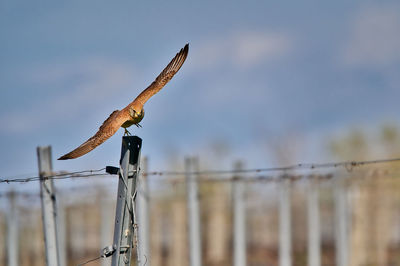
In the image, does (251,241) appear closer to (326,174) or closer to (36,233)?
(36,233)

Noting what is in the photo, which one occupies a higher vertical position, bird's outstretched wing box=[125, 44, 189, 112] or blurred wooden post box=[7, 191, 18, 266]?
bird's outstretched wing box=[125, 44, 189, 112]

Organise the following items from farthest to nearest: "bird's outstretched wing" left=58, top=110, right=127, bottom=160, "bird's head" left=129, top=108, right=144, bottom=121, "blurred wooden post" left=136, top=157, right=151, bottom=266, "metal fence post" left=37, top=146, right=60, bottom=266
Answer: "blurred wooden post" left=136, top=157, right=151, bottom=266 → "metal fence post" left=37, top=146, right=60, bottom=266 → "bird's head" left=129, top=108, right=144, bottom=121 → "bird's outstretched wing" left=58, top=110, right=127, bottom=160

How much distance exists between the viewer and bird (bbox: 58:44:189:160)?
18.2 ft

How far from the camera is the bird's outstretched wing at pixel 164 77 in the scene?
600 centimetres

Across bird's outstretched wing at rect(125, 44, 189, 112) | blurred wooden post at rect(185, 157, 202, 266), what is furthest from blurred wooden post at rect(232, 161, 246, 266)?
bird's outstretched wing at rect(125, 44, 189, 112)

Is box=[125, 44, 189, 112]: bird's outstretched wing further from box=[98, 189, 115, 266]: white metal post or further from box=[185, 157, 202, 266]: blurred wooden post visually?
box=[98, 189, 115, 266]: white metal post

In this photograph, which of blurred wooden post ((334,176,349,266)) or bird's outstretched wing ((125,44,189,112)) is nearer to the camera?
bird's outstretched wing ((125,44,189,112))

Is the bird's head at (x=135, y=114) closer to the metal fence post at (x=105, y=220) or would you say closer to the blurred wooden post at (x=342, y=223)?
the metal fence post at (x=105, y=220)

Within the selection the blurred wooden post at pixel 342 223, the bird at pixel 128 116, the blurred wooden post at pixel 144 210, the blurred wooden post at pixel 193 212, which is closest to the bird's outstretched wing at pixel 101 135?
the bird at pixel 128 116

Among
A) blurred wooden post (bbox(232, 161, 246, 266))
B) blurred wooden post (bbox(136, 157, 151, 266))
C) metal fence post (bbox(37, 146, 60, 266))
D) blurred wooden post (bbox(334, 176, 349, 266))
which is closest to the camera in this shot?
metal fence post (bbox(37, 146, 60, 266))

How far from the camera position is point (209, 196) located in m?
32.0

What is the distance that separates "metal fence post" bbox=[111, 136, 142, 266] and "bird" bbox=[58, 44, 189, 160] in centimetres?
16

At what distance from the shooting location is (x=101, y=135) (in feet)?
18.3

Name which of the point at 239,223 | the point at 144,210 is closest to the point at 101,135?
the point at 144,210
